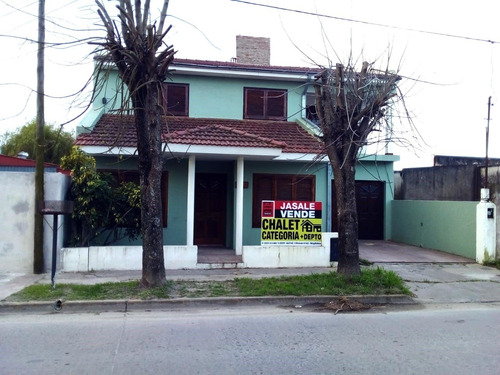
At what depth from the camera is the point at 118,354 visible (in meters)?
6.40

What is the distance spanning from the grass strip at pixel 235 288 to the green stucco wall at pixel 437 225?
16.6ft

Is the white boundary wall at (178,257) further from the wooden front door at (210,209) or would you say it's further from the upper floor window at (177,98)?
the upper floor window at (177,98)

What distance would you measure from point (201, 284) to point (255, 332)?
3143 millimetres

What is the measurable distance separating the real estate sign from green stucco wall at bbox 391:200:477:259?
15.1 ft

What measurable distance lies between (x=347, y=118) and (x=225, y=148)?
3701 mm

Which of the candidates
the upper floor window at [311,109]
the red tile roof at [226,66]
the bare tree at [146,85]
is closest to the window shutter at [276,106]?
the red tile roof at [226,66]

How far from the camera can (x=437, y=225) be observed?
16.1m

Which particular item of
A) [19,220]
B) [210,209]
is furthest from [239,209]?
[19,220]

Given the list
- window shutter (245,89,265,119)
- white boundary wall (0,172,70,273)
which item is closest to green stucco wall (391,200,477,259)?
window shutter (245,89,265,119)

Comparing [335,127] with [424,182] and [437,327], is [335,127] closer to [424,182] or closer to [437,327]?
[437,327]

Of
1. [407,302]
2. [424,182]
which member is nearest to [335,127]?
Result: [407,302]

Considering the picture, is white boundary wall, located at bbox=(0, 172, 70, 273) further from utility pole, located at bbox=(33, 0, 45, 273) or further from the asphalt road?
the asphalt road

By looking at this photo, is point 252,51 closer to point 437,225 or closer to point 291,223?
point 291,223

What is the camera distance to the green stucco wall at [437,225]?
14.5 m
